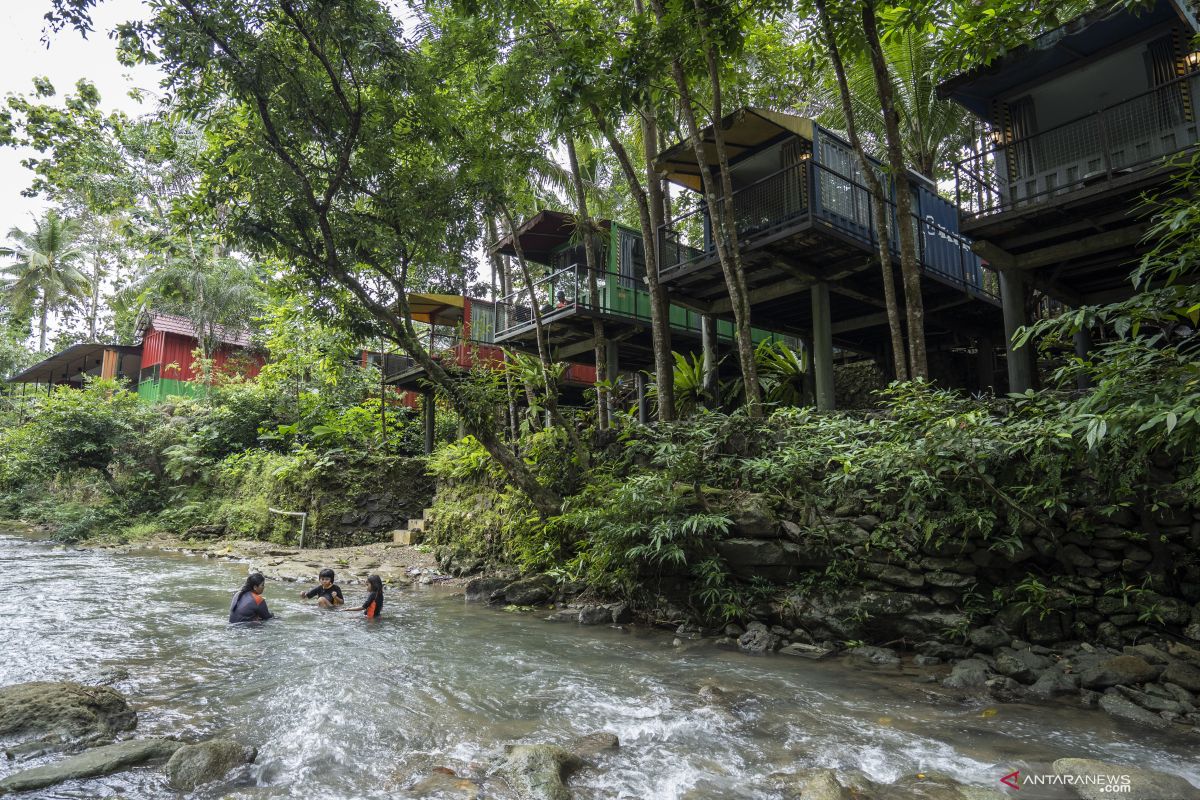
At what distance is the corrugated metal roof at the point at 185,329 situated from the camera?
88.8ft

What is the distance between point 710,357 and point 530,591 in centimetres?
593

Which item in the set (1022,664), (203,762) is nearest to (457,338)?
(203,762)

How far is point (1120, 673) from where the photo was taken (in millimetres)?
5117

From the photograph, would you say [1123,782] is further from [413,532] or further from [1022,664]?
[413,532]

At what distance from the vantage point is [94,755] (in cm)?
388

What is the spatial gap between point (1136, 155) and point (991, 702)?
8639mm

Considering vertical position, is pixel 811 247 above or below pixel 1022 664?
above

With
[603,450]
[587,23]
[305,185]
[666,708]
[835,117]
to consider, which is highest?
[835,117]

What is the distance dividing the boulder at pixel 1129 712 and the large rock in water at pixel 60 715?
6.93 metres

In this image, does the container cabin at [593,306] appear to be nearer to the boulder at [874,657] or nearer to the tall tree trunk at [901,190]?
the tall tree trunk at [901,190]

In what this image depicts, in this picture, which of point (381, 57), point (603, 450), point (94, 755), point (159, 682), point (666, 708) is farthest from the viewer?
point (603, 450)

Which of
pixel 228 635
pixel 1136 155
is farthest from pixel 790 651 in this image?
pixel 1136 155

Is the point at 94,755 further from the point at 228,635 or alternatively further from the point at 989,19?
the point at 989,19

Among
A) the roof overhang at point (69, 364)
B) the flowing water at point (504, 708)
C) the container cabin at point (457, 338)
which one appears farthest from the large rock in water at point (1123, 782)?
the roof overhang at point (69, 364)
